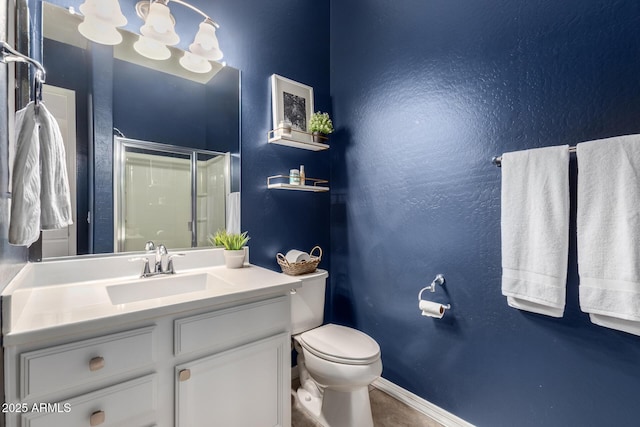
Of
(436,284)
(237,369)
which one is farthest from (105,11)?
(436,284)

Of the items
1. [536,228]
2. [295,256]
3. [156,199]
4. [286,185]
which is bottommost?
[295,256]

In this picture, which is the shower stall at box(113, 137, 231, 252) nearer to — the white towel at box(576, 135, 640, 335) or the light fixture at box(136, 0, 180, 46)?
the light fixture at box(136, 0, 180, 46)

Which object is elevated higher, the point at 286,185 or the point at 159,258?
the point at 286,185

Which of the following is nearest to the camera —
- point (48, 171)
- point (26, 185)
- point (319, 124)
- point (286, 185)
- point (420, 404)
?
point (26, 185)

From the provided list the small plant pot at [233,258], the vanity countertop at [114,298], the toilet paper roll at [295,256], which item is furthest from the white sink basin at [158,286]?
the toilet paper roll at [295,256]

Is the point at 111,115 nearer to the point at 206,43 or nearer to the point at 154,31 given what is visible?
the point at 154,31

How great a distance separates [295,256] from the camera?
1.78 metres

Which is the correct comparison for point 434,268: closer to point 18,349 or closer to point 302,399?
point 302,399

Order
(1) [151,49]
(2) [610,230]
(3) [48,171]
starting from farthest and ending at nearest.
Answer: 1. (1) [151,49]
2. (2) [610,230]
3. (3) [48,171]

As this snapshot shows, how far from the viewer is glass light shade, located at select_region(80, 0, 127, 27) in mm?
1165

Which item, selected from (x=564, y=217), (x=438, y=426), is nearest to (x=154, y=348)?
(x=438, y=426)

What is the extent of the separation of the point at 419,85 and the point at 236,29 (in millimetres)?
1167

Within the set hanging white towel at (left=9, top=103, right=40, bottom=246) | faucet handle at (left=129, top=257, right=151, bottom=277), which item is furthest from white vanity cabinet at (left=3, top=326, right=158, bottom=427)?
faucet handle at (left=129, top=257, right=151, bottom=277)

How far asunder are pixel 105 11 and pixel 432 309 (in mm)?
2105
